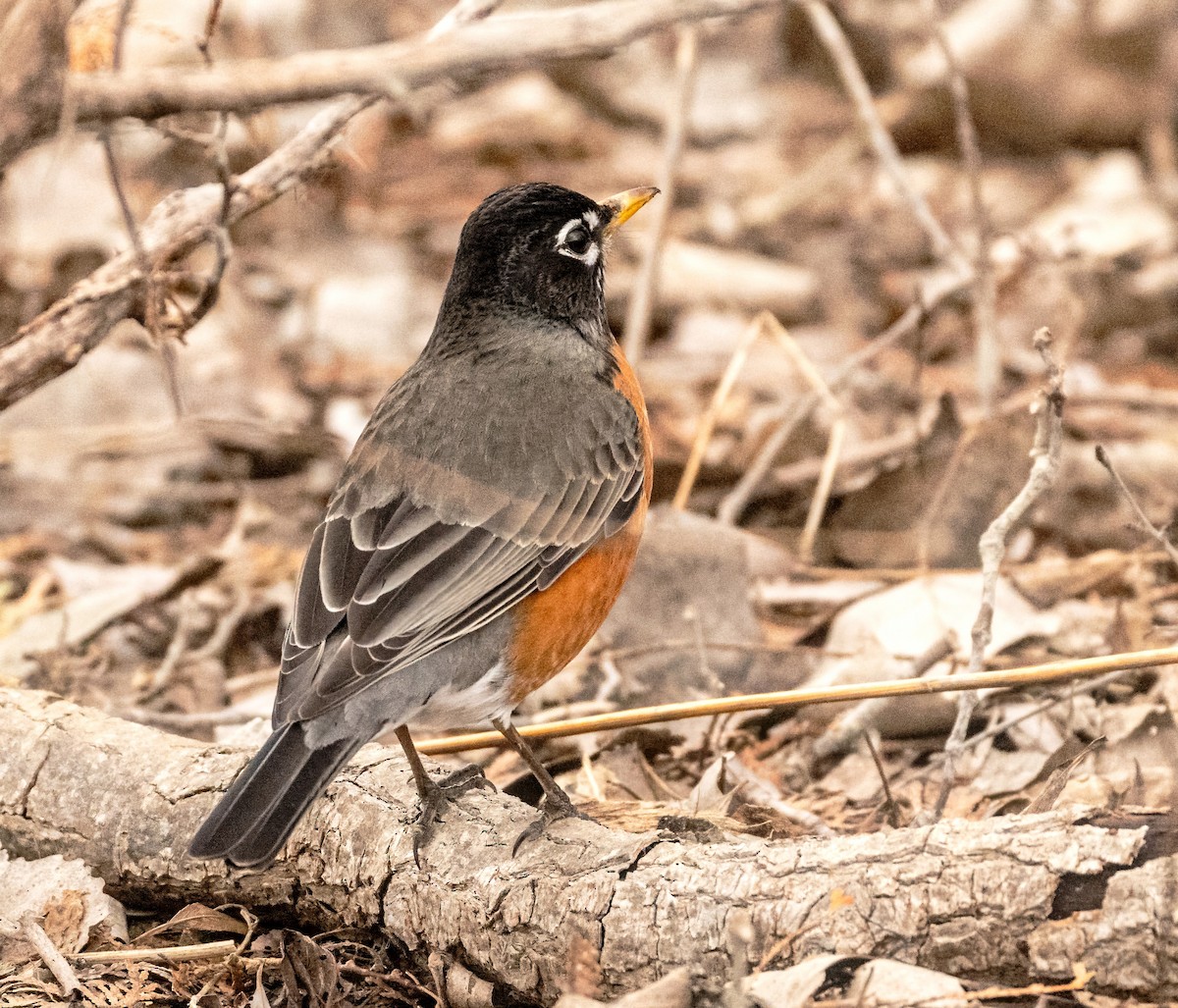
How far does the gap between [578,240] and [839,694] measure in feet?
5.84

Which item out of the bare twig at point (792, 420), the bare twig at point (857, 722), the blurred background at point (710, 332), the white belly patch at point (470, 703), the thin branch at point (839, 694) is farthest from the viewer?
the bare twig at point (792, 420)

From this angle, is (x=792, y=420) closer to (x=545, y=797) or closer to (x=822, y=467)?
(x=822, y=467)

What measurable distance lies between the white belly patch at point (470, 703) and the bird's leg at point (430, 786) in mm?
92

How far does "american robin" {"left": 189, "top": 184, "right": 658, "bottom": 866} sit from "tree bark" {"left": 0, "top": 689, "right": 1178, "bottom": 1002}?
0.16m

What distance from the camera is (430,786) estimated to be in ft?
11.8

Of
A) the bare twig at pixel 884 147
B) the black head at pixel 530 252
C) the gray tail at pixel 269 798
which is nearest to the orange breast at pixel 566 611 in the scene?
the gray tail at pixel 269 798

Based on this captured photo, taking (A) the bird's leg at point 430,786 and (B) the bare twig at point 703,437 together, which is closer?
(A) the bird's leg at point 430,786

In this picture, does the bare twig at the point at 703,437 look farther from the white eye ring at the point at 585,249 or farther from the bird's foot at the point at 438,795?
the bird's foot at the point at 438,795

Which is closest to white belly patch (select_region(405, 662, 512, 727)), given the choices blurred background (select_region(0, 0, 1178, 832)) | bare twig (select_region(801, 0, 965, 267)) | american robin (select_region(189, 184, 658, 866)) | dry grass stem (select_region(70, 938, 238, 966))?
american robin (select_region(189, 184, 658, 866))

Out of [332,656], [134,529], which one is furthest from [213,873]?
[134,529]

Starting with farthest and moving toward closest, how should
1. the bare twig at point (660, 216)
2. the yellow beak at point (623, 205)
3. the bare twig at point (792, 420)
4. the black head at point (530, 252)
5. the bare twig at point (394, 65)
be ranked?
the bare twig at point (660, 216)
the bare twig at point (792, 420)
the yellow beak at point (623, 205)
the black head at point (530, 252)
the bare twig at point (394, 65)

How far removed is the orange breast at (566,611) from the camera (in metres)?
3.80

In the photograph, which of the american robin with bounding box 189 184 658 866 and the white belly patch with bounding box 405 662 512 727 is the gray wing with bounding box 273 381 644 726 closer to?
the american robin with bounding box 189 184 658 866

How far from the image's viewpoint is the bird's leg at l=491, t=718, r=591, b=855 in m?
3.29
